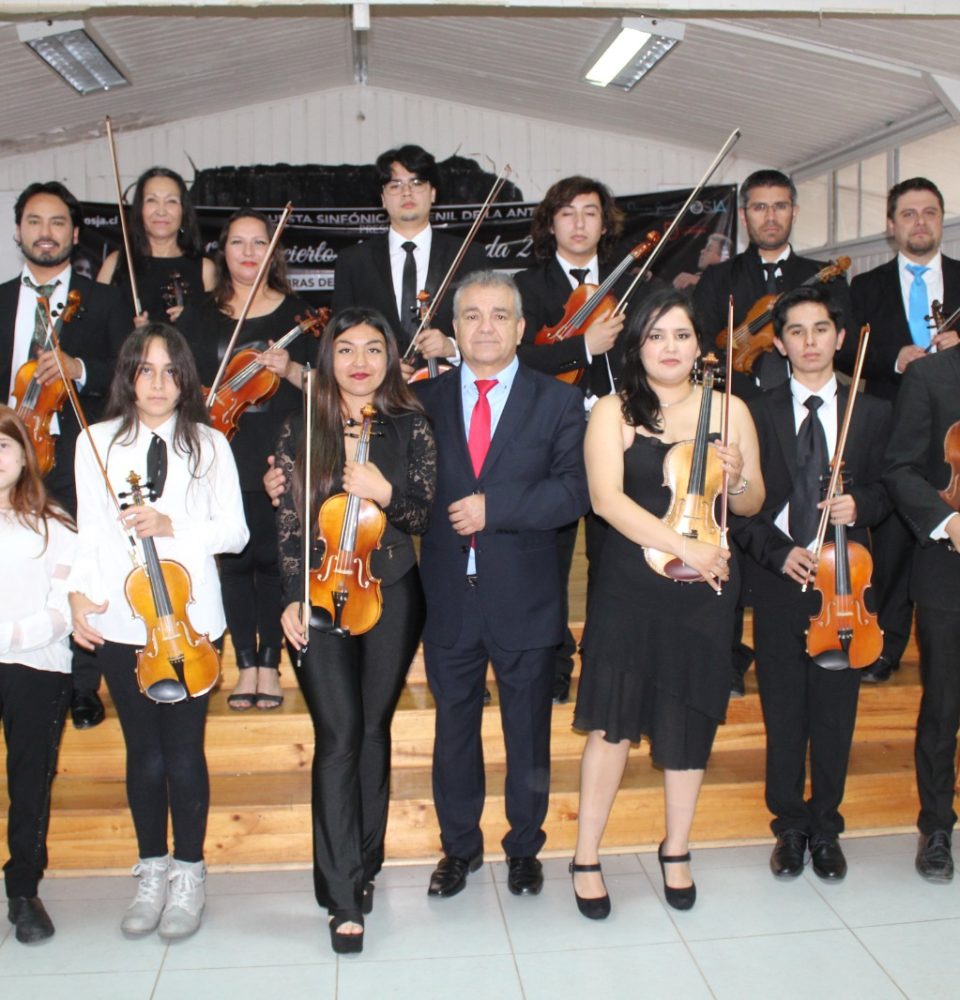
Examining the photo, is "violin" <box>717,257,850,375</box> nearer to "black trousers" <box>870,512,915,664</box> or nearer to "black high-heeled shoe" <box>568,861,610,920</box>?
"black trousers" <box>870,512,915,664</box>

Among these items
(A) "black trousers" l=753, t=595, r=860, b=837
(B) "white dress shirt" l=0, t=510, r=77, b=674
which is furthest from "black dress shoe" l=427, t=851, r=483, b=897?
(B) "white dress shirt" l=0, t=510, r=77, b=674

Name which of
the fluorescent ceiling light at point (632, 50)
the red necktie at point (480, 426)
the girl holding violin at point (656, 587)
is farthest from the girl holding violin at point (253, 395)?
the fluorescent ceiling light at point (632, 50)

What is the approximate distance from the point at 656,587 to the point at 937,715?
3.07ft

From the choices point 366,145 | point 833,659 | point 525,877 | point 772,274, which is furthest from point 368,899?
point 366,145

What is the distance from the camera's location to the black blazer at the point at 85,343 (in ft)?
10.1

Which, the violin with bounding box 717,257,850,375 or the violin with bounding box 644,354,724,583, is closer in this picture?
the violin with bounding box 644,354,724,583

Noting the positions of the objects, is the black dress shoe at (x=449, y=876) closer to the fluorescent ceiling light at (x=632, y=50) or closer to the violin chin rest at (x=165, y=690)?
the violin chin rest at (x=165, y=690)

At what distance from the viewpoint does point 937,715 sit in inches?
114

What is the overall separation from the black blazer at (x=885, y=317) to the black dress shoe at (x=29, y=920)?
2790 millimetres

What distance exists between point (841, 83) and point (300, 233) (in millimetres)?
3523

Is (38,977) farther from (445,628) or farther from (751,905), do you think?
(751,905)

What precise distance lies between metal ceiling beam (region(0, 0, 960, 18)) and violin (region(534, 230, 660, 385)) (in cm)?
120

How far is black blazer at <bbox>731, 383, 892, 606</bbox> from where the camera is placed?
280cm

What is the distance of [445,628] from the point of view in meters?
2.70
